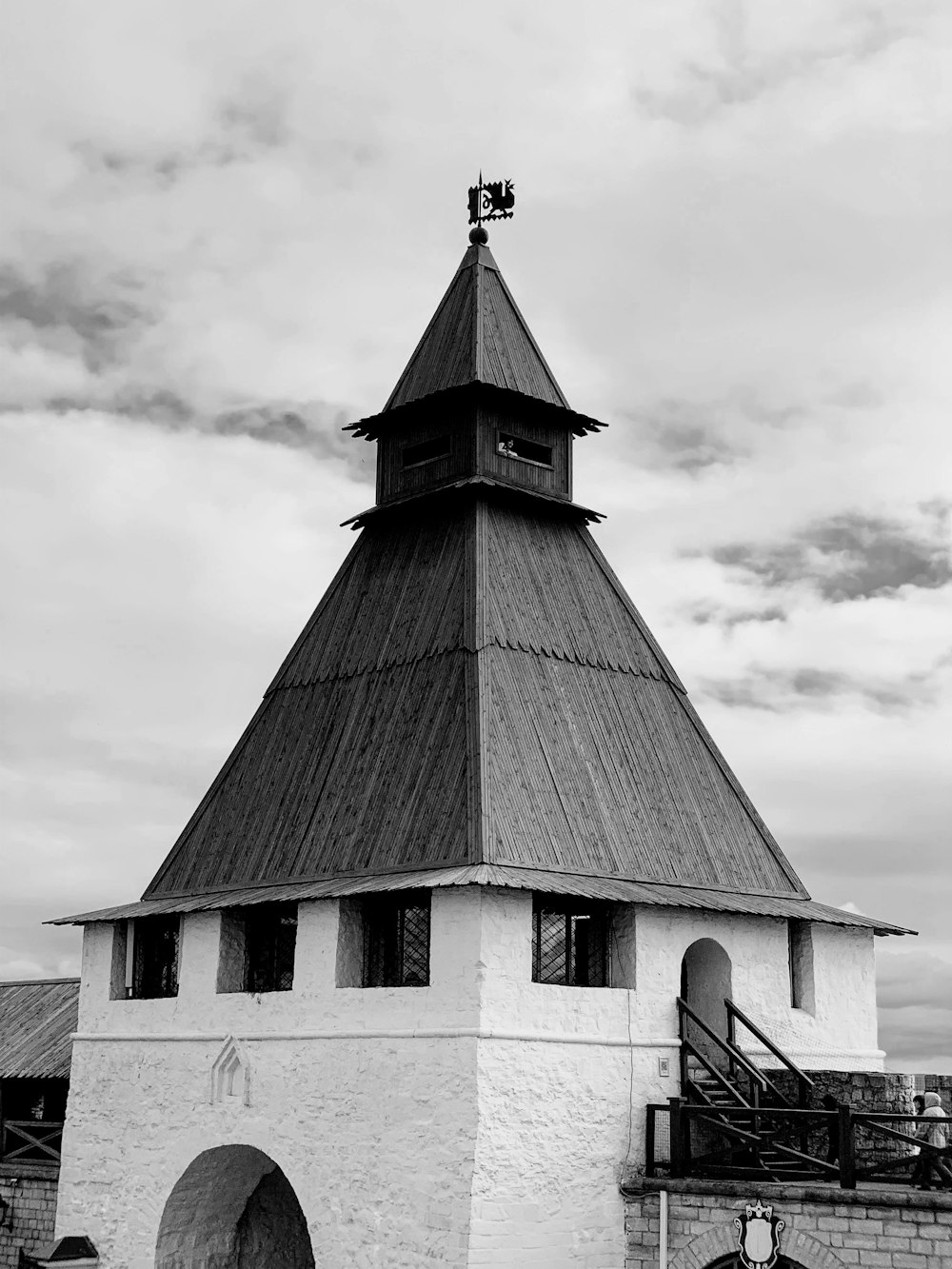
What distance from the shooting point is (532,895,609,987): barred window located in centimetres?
2111

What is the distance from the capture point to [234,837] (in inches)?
960

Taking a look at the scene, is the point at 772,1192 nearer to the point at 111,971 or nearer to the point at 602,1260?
the point at 602,1260

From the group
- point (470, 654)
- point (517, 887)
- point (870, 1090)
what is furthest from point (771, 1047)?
point (470, 654)

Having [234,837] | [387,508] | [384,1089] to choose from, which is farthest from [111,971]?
[387,508]

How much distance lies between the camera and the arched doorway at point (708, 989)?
74.9 feet

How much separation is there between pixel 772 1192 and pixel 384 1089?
5.15 metres

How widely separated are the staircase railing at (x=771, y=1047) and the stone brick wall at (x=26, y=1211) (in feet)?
39.6

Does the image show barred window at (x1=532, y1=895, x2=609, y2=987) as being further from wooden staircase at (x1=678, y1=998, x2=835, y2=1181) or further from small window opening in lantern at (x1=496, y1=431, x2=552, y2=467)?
small window opening in lantern at (x1=496, y1=431, x2=552, y2=467)

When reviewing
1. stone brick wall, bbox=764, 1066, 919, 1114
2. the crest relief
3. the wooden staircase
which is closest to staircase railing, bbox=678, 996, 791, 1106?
Result: the wooden staircase

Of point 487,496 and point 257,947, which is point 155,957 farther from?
point 487,496

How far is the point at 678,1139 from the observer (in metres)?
20.5

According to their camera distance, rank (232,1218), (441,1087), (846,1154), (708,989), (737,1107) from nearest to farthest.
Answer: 1. (846,1154)
2. (441,1087)
3. (737,1107)
4. (708,989)
5. (232,1218)

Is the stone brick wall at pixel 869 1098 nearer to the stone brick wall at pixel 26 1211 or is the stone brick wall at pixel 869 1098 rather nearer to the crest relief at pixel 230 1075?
the crest relief at pixel 230 1075

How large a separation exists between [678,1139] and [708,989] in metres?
3.09
